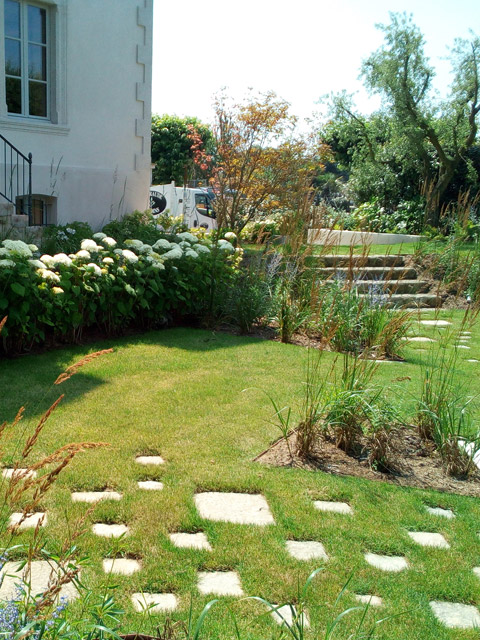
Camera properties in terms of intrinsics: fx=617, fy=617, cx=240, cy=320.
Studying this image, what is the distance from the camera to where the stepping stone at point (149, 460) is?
357cm

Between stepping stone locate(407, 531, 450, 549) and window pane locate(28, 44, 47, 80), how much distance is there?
9106 millimetres

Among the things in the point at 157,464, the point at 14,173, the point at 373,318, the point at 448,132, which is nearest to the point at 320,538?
the point at 157,464

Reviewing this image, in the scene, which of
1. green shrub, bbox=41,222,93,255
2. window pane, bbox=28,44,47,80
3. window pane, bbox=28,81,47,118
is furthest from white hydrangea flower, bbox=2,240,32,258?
window pane, bbox=28,44,47,80

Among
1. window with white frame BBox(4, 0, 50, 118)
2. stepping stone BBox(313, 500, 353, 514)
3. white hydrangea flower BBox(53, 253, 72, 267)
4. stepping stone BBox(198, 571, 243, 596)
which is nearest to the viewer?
stepping stone BBox(198, 571, 243, 596)

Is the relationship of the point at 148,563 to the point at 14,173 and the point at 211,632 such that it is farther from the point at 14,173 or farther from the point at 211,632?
the point at 14,173

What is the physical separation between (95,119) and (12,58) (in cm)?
160

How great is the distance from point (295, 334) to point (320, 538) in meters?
4.51

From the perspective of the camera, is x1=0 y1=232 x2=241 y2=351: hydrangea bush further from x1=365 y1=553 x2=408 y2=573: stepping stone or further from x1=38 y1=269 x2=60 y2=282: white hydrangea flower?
x1=365 y1=553 x2=408 y2=573: stepping stone

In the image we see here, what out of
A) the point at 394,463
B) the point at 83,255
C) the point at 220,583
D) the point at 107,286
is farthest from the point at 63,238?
the point at 220,583

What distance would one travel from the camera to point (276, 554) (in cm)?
271

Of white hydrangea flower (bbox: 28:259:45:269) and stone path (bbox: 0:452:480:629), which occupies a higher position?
white hydrangea flower (bbox: 28:259:45:269)

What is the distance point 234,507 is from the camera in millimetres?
3135

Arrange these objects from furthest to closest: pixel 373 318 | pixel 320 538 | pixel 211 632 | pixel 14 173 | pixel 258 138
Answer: pixel 258 138
pixel 14 173
pixel 373 318
pixel 320 538
pixel 211 632

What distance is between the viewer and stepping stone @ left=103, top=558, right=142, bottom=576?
2504 millimetres
